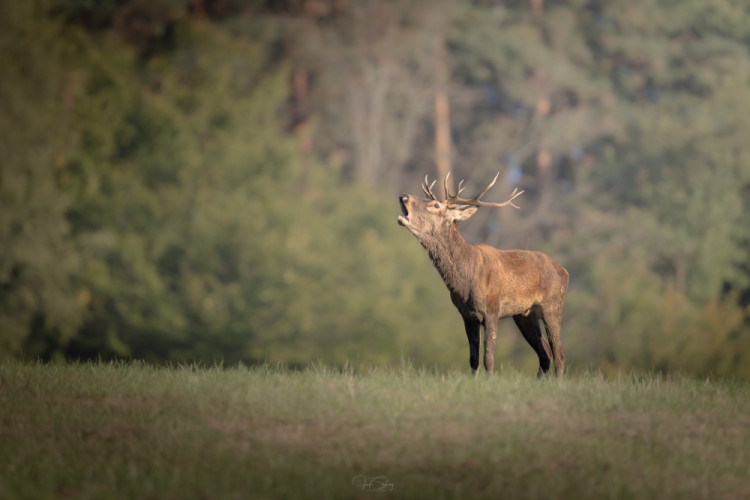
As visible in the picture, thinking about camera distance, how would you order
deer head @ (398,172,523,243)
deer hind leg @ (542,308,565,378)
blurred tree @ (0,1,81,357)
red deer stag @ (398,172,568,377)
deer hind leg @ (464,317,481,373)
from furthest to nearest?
blurred tree @ (0,1,81,357) < deer hind leg @ (542,308,565,378) < deer hind leg @ (464,317,481,373) < deer head @ (398,172,523,243) < red deer stag @ (398,172,568,377)

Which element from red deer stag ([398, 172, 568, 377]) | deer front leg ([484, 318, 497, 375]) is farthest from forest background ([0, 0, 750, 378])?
deer front leg ([484, 318, 497, 375])

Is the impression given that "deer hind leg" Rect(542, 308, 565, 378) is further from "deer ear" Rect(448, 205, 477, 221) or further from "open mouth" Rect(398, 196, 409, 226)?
"open mouth" Rect(398, 196, 409, 226)

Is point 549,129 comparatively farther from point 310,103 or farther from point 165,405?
point 165,405

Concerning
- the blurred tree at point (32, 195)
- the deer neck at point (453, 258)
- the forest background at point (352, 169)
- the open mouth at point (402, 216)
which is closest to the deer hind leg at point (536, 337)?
the deer neck at point (453, 258)

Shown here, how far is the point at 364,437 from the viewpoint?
345 inches

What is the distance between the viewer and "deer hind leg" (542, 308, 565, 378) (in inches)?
471

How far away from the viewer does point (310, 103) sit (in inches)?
1796

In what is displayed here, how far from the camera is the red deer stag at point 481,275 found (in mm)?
11094

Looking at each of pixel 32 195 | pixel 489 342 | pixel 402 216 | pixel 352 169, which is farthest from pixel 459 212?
pixel 352 169

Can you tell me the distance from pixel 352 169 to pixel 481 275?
1401 inches

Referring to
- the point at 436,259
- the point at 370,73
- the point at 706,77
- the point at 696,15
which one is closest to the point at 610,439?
the point at 436,259

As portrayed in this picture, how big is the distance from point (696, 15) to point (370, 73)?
1550 cm

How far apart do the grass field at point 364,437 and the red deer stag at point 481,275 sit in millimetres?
659

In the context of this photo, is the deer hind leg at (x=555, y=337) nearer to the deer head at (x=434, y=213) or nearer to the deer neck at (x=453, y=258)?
the deer neck at (x=453, y=258)
